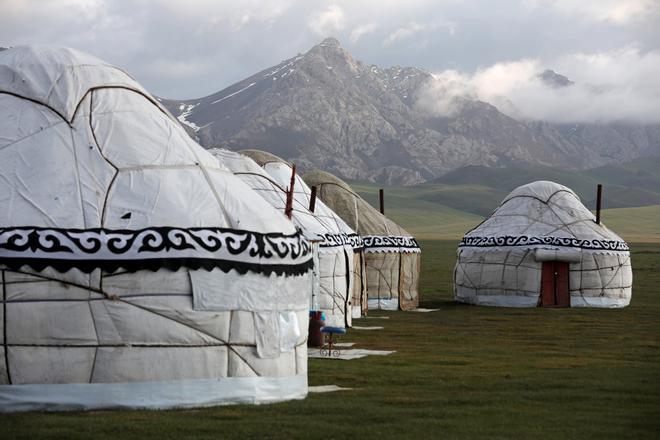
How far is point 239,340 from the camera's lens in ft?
26.5

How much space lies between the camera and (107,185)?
8070mm

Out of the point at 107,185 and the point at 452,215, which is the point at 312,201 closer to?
the point at 107,185

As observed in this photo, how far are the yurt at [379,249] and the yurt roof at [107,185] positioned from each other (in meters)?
12.8

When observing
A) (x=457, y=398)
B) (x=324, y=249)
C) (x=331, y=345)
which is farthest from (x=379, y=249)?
(x=457, y=398)

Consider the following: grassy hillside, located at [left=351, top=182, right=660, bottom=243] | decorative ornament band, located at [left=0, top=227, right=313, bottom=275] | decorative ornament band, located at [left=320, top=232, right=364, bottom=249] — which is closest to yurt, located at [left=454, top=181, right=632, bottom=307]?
decorative ornament band, located at [left=320, top=232, right=364, bottom=249]

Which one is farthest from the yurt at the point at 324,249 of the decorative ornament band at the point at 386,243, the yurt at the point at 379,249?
the yurt at the point at 379,249

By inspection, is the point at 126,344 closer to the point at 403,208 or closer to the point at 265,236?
the point at 265,236

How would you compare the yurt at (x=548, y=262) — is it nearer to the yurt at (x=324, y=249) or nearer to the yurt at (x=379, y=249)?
the yurt at (x=379, y=249)

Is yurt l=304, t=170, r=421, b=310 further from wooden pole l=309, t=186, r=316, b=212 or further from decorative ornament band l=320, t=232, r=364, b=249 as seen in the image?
wooden pole l=309, t=186, r=316, b=212

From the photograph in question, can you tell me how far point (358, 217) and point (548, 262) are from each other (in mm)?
4351

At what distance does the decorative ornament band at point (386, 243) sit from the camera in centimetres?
2153

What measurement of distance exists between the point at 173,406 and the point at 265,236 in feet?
4.60

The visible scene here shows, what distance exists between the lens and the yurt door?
77.0 feet

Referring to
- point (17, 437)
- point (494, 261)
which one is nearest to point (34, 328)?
point (17, 437)
